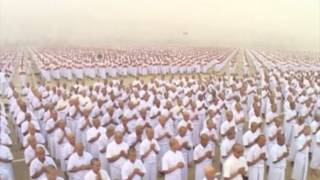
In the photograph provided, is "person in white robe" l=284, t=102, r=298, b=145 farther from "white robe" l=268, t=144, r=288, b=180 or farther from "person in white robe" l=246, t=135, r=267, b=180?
"person in white robe" l=246, t=135, r=267, b=180

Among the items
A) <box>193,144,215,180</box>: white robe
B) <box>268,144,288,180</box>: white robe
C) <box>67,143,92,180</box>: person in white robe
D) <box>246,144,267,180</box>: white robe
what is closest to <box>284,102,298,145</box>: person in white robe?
<box>268,144,288,180</box>: white robe

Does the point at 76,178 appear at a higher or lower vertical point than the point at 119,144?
lower

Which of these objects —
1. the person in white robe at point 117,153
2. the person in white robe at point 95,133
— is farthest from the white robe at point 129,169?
the person in white robe at point 95,133

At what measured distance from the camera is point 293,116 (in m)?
10.1

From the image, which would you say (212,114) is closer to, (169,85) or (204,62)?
(169,85)

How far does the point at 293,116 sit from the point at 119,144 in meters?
4.57

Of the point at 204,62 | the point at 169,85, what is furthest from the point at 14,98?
the point at 204,62

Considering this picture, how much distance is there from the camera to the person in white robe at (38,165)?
668cm

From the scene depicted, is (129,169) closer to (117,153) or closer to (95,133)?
(117,153)

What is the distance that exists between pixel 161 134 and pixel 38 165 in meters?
2.52

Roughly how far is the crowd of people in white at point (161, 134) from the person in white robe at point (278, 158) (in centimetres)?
2

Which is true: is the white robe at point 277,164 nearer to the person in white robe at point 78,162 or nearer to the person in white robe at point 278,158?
the person in white robe at point 278,158

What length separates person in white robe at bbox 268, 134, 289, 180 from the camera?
289 inches

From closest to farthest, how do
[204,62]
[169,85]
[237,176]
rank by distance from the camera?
[237,176], [169,85], [204,62]
